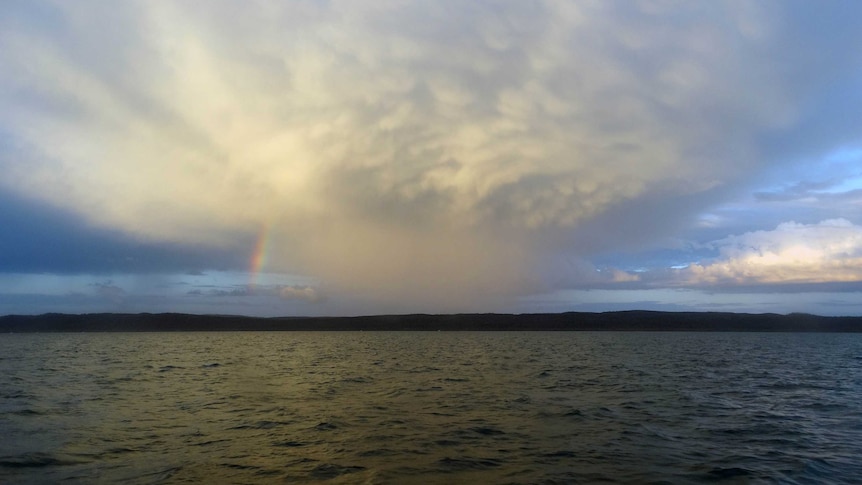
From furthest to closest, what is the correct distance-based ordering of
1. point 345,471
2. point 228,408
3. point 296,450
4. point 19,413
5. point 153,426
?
1. point 228,408
2. point 19,413
3. point 153,426
4. point 296,450
5. point 345,471

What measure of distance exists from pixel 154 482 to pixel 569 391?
23.6 metres

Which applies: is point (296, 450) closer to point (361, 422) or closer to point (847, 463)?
point (361, 422)

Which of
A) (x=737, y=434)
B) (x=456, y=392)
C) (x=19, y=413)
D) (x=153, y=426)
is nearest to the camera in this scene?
(x=737, y=434)

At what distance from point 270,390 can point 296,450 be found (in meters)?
17.0

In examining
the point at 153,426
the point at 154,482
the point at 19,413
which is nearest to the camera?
the point at 154,482

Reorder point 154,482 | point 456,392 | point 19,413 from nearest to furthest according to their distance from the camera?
point 154,482, point 19,413, point 456,392

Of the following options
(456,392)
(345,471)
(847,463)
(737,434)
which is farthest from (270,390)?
(847,463)

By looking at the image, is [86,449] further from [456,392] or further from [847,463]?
[847,463]

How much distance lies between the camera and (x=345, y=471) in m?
15.8

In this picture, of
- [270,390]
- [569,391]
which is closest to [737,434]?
[569,391]

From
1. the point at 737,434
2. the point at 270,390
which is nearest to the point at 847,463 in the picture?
the point at 737,434

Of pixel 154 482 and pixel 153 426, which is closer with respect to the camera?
pixel 154 482

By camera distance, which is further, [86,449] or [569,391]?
[569,391]

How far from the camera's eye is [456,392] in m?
32.1
